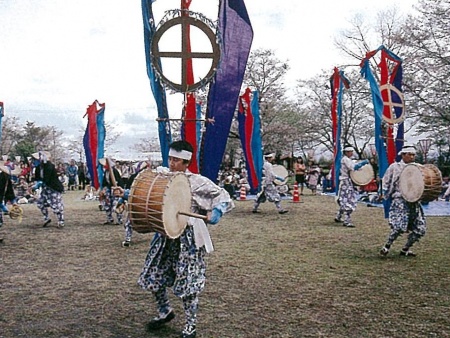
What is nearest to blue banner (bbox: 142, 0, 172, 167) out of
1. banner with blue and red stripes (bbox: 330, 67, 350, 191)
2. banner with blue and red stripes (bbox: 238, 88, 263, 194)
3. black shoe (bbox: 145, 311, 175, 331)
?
black shoe (bbox: 145, 311, 175, 331)

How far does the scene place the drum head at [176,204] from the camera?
3.34 metres

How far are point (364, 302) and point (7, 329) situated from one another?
125 inches

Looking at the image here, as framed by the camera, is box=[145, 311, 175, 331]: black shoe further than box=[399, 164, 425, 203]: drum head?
No

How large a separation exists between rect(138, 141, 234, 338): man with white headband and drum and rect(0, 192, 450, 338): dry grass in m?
0.34

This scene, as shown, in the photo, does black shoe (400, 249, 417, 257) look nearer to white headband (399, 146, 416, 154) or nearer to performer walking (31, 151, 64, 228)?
white headband (399, 146, 416, 154)

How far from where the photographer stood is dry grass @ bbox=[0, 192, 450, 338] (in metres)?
3.99

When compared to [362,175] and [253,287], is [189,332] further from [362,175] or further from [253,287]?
[362,175]

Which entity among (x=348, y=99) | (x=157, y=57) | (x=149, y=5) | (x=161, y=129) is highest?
(x=348, y=99)

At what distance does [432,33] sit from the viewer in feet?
65.7

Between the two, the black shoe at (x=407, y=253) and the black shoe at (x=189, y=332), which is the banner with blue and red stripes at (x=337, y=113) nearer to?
the black shoe at (x=407, y=253)

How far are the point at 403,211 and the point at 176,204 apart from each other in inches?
162


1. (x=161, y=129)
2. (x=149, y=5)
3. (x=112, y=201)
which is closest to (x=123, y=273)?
(x=161, y=129)

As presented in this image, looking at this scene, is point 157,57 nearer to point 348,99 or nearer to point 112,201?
point 112,201

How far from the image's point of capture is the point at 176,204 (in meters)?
3.45
